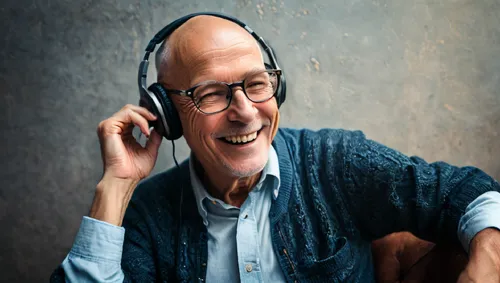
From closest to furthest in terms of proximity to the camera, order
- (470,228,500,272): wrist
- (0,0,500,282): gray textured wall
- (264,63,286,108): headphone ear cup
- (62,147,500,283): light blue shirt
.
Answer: (470,228,500,272): wrist
(62,147,500,283): light blue shirt
(264,63,286,108): headphone ear cup
(0,0,500,282): gray textured wall

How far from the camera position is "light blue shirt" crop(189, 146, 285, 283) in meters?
1.29

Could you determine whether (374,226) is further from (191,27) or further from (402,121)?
(191,27)

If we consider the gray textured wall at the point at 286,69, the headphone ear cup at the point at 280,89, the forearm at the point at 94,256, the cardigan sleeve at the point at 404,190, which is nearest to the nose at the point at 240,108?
the headphone ear cup at the point at 280,89

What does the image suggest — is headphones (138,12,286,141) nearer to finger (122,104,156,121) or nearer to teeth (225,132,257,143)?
finger (122,104,156,121)

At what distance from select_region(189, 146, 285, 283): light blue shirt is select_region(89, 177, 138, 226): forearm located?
0.24 m

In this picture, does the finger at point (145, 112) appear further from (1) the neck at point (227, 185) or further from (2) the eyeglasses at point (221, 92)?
(1) the neck at point (227, 185)

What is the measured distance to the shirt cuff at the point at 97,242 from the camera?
119cm

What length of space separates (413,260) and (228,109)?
82cm

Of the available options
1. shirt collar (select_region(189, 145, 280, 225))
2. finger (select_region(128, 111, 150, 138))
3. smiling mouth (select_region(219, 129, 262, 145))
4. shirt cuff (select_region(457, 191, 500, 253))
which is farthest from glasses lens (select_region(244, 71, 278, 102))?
shirt cuff (select_region(457, 191, 500, 253))

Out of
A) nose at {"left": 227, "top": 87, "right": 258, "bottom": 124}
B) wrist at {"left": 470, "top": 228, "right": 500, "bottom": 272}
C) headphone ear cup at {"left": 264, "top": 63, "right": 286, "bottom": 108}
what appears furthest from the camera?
headphone ear cup at {"left": 264, "top": 63, "right": 286, "bottom": 108}

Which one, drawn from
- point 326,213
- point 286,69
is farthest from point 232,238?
point 286,69

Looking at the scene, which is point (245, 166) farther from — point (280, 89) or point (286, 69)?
point (286, 69)

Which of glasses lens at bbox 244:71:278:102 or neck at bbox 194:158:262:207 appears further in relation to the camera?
neck at bbox 194:158:262:207

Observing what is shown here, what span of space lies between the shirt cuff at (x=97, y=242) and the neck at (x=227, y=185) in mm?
363
